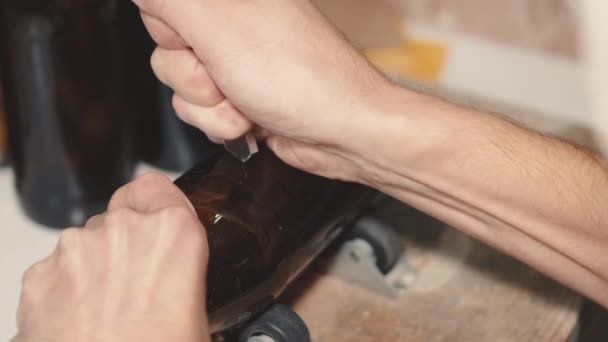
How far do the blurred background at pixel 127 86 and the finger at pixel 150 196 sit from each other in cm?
18

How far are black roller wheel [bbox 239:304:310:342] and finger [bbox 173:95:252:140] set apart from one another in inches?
5.8

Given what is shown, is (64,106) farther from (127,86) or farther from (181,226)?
(181,226)

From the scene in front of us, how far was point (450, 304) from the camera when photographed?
31.9 inches

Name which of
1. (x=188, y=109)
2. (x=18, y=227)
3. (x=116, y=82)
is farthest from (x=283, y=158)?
(x=18, y=227)

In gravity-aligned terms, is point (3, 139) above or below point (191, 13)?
below

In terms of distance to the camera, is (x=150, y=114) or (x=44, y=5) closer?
(x=44, y=5)

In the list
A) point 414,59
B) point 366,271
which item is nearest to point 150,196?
point 366,271

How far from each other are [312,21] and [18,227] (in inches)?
15.7

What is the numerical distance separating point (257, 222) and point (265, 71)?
0.12 meters

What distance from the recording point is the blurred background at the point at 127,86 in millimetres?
790

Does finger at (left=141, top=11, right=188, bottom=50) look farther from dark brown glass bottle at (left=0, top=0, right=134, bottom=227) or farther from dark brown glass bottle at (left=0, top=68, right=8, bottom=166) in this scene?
dark brown glass bottle at (left=0, top=68, right=8, bottom=166)

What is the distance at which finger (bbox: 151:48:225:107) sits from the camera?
0.69 meters

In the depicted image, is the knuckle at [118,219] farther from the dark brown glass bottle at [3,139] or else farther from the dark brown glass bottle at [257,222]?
the dark brown glass bottle at [3,139]

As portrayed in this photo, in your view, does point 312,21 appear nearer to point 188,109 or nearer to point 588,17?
point 188,109
